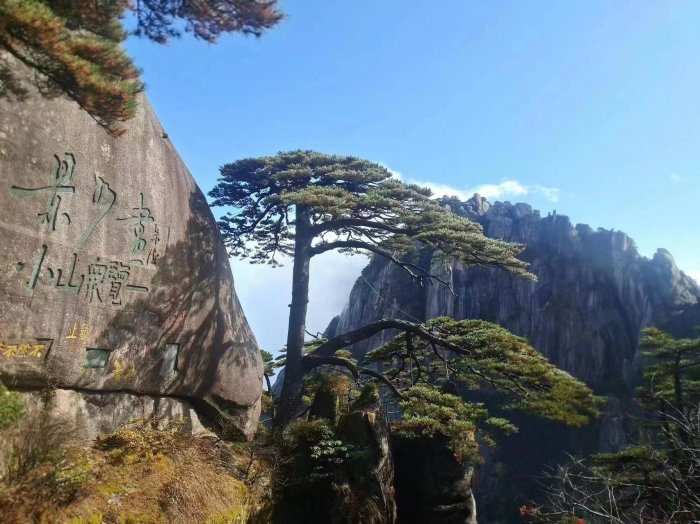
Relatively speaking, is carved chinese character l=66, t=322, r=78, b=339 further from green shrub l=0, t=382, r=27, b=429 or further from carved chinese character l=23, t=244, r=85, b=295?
green shrub l=0, t=382, r=27, b=429

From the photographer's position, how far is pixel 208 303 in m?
8.18

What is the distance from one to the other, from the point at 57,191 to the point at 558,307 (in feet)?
106

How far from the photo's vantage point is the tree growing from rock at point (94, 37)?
311 centimetres

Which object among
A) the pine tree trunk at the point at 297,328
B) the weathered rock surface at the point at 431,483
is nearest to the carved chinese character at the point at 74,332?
the pine tree trunk at the point at 297,328

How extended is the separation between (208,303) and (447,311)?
27392 millimetres

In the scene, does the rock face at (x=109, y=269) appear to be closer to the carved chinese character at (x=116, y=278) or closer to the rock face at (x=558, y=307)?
the carved chinese character at (x=116, y=278)

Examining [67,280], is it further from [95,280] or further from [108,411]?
[108,411]

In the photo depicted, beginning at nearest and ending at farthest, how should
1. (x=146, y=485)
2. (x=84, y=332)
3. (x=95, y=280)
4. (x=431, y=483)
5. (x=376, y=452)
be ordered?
1. (x=146, y=485)
2. (x=84, y=332)
3. (x=95, y=280)
4. (x=376, y=452)
5. (x=431, y=483)

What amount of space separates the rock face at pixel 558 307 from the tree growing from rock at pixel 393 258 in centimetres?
1505

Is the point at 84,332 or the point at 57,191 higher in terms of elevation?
the point at 57,191

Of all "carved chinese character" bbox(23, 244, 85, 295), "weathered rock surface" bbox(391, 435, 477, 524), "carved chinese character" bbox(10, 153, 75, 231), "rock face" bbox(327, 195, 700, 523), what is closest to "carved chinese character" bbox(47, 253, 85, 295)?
"carved chinese character" bbox(23, 244, 85, 295)

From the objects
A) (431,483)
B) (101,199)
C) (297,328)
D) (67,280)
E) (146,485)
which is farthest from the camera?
(297,328)

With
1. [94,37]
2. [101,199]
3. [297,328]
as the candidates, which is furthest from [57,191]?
[297,328]

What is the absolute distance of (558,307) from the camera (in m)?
31.8
